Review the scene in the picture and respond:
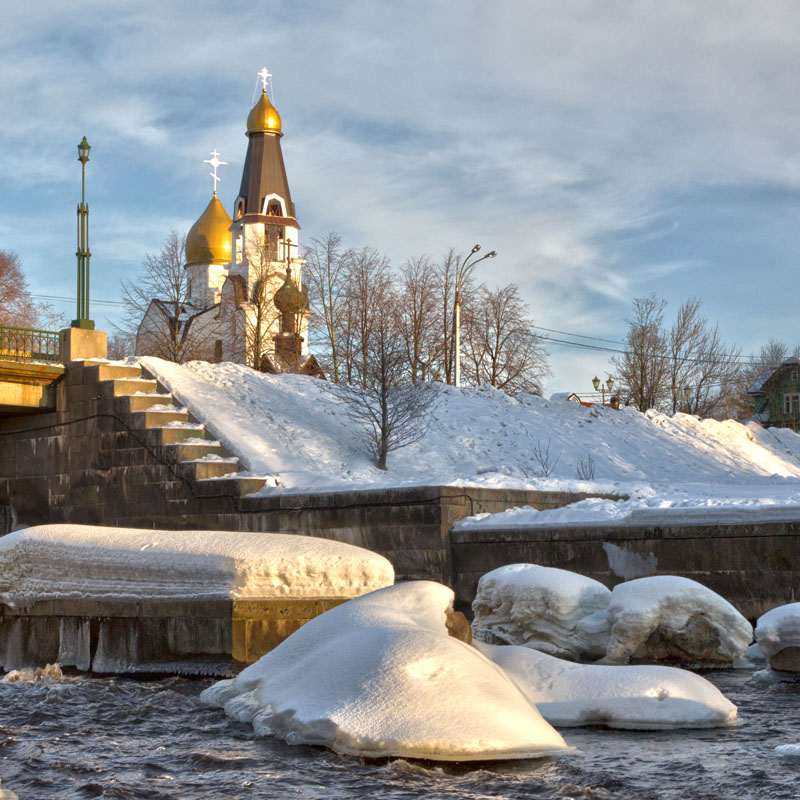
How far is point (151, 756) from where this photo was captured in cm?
652

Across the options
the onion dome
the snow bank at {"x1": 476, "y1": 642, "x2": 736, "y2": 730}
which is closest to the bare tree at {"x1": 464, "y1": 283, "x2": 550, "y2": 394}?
the onion dome

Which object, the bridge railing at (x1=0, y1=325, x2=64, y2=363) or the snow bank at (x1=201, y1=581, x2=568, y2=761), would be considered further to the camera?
the bridge railing at (x1=0, y1=325, x2=64, y2=363)

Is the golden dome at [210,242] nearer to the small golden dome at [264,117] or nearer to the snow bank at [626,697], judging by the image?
the small golden dome at [264,117]

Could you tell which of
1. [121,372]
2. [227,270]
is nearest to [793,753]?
[121,372]

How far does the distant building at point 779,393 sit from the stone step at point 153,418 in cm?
4223

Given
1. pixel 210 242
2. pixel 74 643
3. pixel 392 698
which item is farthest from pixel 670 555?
pixel 210 242

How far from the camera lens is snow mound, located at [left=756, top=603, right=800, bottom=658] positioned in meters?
9.35

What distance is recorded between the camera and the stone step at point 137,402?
20.3 m

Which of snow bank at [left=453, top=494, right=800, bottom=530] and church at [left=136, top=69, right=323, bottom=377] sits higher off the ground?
church at [left=136, top=69, right=323, bottom=377]

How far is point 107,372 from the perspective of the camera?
21.4 m

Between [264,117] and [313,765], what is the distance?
231ft

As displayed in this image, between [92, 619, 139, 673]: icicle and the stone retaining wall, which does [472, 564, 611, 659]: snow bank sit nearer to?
the stone retaining wall

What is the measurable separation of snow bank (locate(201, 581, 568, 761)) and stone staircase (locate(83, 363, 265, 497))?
36.2ft

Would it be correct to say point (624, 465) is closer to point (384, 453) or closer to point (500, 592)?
point (384, 453)
